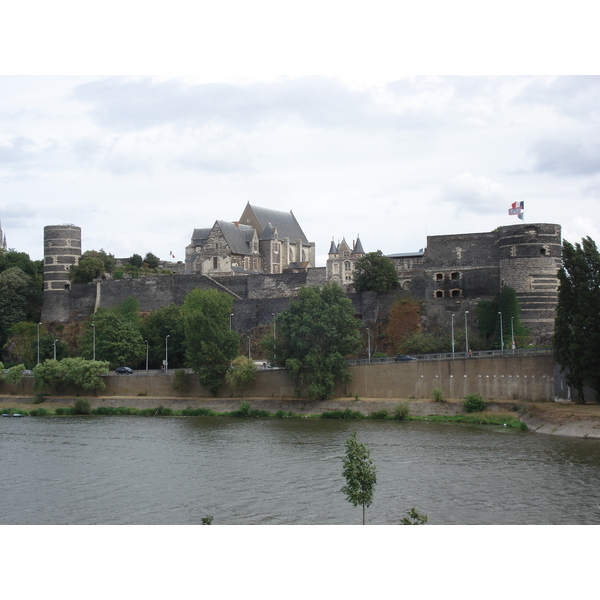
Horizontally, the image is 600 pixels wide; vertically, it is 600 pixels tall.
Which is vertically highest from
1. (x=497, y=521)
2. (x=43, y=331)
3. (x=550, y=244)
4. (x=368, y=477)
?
(x=550, y=244)

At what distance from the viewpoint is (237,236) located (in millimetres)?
80000

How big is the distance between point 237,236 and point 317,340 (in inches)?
1264

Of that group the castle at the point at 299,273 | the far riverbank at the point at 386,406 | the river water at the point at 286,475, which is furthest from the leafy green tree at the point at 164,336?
the river water at the point at 286,475

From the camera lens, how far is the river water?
81.6ft

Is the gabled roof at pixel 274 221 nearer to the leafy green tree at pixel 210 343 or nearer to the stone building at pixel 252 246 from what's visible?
the stone building at pixel 252 246

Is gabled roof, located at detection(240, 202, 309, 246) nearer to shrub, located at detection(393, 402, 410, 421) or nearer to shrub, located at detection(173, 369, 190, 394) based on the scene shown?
shrub, located at detection(173, 369, 190, 394)

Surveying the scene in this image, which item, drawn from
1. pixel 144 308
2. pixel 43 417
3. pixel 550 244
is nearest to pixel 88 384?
pixel 43 417

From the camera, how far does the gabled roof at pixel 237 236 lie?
78062mm

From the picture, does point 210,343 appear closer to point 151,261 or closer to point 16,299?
point 16,299

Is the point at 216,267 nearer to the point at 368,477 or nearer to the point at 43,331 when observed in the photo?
the point at 43,331

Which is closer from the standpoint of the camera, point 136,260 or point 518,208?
point 518,208

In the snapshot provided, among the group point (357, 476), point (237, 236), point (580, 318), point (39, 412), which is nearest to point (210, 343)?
point (39, 412)

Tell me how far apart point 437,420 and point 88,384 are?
75.3 ft

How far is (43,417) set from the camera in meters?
Answer: 51.2
